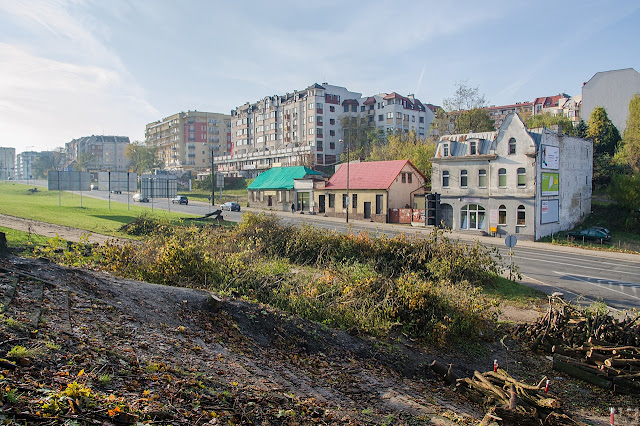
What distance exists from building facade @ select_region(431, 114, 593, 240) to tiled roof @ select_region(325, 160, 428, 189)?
19.0ft

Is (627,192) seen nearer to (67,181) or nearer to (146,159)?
(67,181)

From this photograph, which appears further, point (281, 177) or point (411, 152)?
point (281, 177)

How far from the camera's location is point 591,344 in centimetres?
1062

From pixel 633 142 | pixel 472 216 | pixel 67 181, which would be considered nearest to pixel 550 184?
pixel 472 216

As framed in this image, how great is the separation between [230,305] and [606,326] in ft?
31.1

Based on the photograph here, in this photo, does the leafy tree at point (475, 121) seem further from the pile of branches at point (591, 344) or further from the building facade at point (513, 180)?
the pile of branches at point (591, 344)

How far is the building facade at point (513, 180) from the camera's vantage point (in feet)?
116

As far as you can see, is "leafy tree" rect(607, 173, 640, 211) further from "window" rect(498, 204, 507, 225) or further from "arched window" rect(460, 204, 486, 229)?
"arched window" rect(460, 204, 486, 229)

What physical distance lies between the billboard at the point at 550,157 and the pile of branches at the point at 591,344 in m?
26.6

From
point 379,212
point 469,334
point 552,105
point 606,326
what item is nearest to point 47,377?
point 469,334

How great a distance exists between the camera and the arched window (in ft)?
127

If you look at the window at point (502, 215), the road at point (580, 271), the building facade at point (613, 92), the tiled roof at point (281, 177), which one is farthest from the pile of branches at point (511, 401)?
the building facade at point (613, 92)

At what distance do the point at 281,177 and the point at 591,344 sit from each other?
51717 mm

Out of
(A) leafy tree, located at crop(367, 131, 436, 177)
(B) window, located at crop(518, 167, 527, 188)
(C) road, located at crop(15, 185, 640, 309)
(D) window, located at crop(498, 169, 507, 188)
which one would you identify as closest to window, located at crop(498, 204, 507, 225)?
(D) window, located at crop(498, 169, 507, 188)
